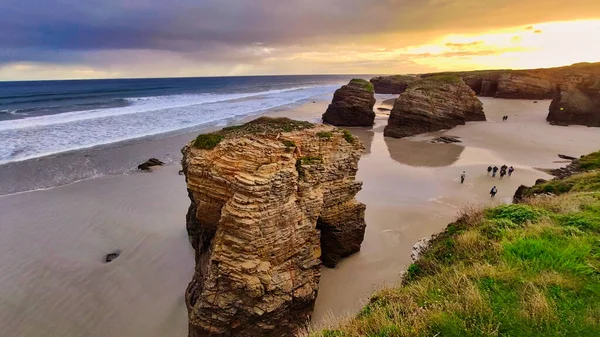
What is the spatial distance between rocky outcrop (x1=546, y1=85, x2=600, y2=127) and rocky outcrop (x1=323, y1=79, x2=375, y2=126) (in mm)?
23018

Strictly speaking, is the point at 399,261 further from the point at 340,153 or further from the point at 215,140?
the point at 215,140

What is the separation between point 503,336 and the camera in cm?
487

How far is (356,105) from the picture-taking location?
43125 mm

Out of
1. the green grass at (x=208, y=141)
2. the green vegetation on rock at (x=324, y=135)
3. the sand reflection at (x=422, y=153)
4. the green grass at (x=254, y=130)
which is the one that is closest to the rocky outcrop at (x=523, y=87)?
the sand reflection at (x=422, y=153)

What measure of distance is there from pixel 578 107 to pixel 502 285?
47177 mm

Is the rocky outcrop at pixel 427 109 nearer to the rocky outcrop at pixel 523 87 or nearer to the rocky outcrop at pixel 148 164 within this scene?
the rocky outcrop at pixel 148 164

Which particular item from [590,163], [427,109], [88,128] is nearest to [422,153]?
[427,109]

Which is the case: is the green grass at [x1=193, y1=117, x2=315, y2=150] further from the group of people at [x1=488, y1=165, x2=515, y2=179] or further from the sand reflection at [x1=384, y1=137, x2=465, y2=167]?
the sand reflection at [x1=384, y1=137, x2=465, y2=167]

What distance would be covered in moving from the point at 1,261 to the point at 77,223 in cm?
326

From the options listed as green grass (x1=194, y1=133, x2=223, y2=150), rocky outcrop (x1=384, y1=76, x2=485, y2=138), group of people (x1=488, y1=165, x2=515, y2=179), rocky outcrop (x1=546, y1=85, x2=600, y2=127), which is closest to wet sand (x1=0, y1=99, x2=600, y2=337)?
group of people (x1=488, y1=165, x2=515, y2=179)

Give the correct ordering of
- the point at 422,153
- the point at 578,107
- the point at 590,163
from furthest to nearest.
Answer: the point at 578,107, the point at 422,153, the point at 590,163

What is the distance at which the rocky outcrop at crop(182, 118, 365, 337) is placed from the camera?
8.62 metres

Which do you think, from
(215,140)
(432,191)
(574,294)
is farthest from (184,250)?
(432,191)

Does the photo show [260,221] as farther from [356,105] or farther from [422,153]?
[356,105]
